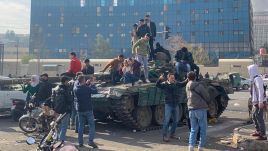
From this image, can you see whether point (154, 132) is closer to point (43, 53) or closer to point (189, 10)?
point (189, 10)

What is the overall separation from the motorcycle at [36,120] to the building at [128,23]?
77772 mm

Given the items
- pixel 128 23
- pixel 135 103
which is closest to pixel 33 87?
pixel 135 103

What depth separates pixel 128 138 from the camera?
1312 cm

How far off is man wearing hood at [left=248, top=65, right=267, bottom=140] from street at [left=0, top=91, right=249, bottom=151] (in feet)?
3.06

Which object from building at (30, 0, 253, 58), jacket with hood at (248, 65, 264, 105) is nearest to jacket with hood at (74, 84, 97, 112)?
jacket with hood at (248, 65, 264, 105)

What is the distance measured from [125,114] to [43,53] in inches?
4002

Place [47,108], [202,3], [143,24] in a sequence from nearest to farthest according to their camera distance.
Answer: [47,108] < [143,24] < [202,3]

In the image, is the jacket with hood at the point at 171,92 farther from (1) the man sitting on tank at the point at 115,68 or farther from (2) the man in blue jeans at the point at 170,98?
(1) the man sitting on tank at the point at 115,68

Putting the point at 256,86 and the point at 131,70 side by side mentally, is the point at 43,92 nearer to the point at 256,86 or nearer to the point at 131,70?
the point at 131,70

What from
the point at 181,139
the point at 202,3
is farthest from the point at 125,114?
the point at 202,3

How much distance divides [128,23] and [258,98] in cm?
10190

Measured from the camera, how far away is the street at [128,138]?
447 inches

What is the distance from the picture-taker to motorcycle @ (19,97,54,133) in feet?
44.4

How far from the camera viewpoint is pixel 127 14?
11125cm
